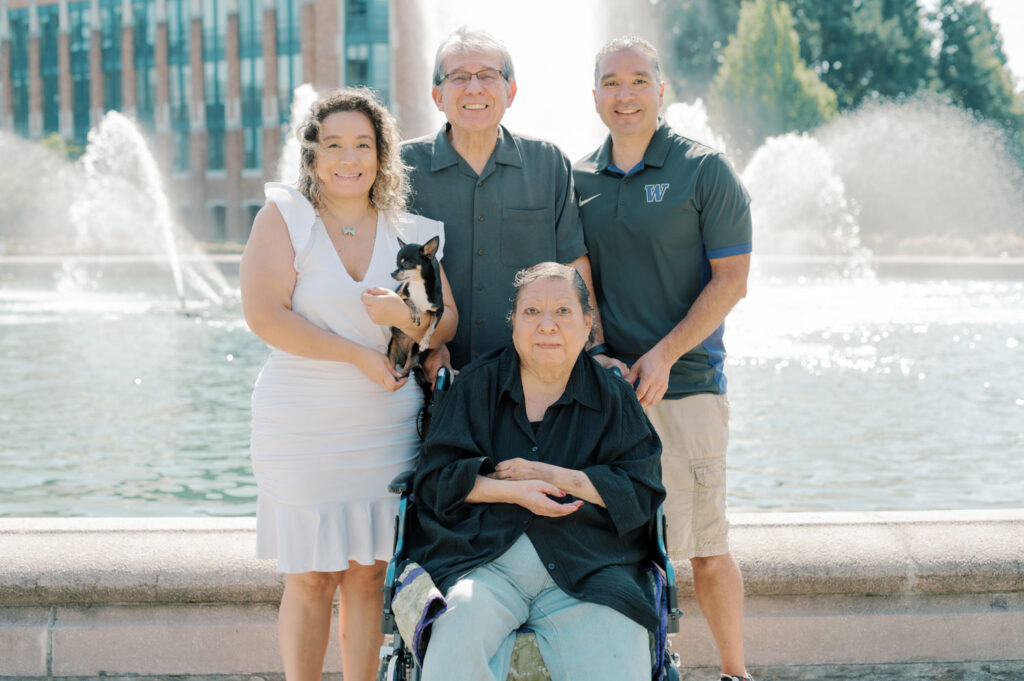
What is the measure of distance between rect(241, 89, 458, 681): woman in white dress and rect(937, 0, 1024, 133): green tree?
45476mm

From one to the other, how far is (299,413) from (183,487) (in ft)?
11.8

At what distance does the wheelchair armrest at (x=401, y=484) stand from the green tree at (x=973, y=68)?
45688 millimetres

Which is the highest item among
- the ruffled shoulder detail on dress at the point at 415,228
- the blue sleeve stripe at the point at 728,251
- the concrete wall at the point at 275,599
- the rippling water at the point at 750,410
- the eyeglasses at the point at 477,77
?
the eyeglasses at the point at 477,77

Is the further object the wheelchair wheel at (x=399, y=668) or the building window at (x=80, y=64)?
the building window at (x=80, y=64)

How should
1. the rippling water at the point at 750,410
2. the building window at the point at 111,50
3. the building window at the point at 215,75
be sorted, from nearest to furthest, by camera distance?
1. the rippling water at the point at 750,410
2. the building window at the point at 215,75
3. the building window at the point at 111,50

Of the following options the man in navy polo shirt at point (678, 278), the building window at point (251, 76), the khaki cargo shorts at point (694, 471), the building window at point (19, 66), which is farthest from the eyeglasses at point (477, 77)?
the building window at point (19, 66)

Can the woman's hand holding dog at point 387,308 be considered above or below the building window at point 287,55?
below

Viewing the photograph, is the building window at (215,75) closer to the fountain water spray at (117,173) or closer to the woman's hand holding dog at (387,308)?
the fountain water spray at (117,173)

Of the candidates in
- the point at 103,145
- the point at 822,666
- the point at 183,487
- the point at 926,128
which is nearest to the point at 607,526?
the point at 822,666

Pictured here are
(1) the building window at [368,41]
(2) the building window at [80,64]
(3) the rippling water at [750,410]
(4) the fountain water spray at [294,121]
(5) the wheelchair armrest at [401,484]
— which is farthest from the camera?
(2) the building window at [80,64]

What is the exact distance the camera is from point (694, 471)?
3.29 metres

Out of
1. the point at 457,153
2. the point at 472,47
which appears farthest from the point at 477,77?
the point at 457,153

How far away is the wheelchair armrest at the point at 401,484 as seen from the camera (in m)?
2.86

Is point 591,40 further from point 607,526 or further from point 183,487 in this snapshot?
point 607,526
